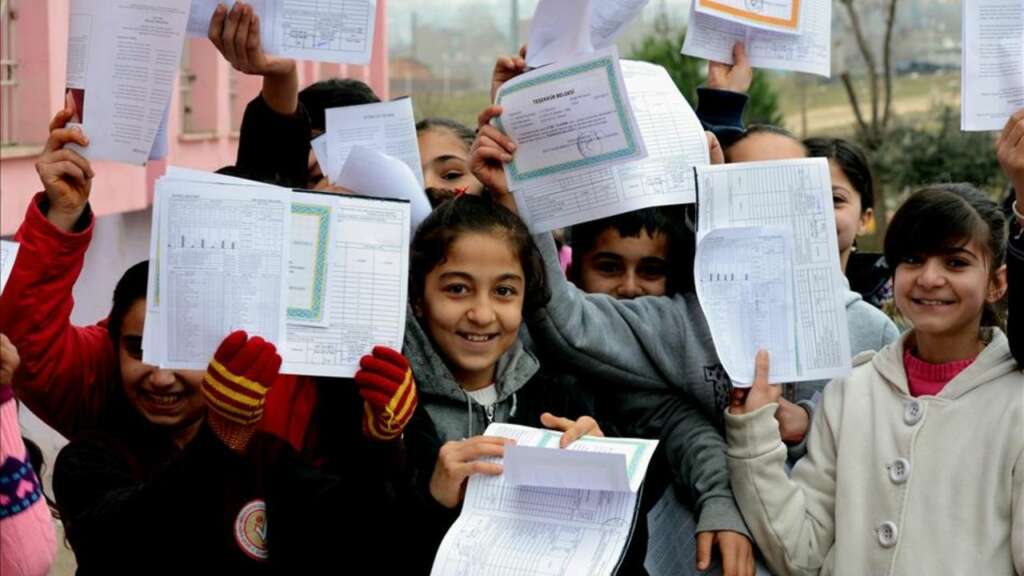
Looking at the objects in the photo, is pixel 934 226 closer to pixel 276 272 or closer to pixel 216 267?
pixel 276 272

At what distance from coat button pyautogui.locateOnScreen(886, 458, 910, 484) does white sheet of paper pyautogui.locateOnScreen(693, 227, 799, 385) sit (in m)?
0.25

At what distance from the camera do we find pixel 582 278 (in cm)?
360

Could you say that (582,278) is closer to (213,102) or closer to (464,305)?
(464,305)

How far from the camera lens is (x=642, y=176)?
3.26 metres

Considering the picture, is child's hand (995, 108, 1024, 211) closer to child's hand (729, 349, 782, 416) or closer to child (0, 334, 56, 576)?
child's hand (729, 349, 782, 416)

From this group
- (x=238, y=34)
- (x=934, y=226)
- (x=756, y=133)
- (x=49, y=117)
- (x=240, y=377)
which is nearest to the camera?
(x=240, y=377)

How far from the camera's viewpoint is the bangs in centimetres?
307

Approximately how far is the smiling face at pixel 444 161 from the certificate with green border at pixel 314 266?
0.96 m

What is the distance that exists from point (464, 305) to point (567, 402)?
0.28m

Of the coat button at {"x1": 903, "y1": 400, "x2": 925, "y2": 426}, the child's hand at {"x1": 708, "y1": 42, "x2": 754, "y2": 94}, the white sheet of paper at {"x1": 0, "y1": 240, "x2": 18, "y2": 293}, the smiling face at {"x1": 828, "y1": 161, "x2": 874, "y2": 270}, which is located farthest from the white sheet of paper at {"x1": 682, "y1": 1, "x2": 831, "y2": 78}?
the white sheet of paper at {"x1": 0, "y1": 240, "x2": 18, "y2": 293}

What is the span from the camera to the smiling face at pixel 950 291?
304cm

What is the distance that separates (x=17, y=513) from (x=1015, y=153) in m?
1.80

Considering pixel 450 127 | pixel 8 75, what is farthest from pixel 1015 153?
pixel 8 75

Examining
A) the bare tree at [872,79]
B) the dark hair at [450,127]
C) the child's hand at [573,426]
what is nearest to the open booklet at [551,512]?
the child's hand at [573,426]
